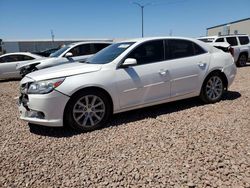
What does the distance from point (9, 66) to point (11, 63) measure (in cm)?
19

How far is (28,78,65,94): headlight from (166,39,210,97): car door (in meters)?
2.15

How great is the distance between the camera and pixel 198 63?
5.15 metres

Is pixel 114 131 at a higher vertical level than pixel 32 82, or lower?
lower

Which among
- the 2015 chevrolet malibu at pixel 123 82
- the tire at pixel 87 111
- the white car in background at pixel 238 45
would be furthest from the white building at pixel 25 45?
the tire at pixel 87 111

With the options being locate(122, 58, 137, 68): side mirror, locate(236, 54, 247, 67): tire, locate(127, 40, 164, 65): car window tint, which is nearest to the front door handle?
locate(127, 40, 164, 65): car window tint

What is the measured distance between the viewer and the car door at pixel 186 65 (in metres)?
4.91

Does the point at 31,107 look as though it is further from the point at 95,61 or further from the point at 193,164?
the point at 193,164

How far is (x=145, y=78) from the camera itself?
14.9 feet

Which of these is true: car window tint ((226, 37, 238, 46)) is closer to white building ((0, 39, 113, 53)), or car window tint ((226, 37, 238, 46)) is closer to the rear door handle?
the rear door handle

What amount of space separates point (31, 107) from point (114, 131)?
1.39m

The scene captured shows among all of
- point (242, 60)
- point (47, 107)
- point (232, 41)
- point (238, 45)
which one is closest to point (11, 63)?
point (47, 107)

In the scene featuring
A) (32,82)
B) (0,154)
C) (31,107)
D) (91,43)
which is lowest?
(0,154)

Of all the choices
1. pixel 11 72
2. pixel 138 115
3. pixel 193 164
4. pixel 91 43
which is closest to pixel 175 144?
pixel 193 164

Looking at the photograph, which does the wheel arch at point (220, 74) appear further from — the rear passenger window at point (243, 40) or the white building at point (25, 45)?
the white building at point (25, 45)
